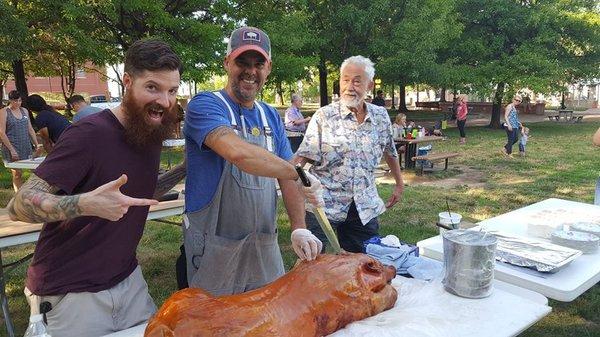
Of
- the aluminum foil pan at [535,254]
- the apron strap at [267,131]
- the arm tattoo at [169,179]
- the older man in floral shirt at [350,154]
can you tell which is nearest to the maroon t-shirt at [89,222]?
the arm tattoo at [169,179]

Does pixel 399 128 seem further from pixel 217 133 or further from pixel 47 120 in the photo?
pixel 217 133

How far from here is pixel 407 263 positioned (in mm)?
2268

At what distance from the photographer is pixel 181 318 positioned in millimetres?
1394

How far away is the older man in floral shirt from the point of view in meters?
2.99

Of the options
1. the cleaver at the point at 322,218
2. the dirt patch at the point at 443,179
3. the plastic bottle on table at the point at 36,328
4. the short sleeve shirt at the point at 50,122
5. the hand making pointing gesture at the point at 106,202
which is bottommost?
the dirt patch at the point at 443,179

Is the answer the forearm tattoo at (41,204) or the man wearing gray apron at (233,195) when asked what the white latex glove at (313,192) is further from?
the forearm tattoo at (41,204)

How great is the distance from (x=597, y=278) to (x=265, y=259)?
1.58 metres

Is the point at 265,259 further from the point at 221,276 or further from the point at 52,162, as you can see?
the point at 52,162

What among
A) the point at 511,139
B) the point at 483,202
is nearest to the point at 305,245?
the point at 483,202

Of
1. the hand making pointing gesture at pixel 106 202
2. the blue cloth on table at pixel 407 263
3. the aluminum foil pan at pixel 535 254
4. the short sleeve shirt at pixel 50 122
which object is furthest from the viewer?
the short sleeve shirt at pixel 50 122

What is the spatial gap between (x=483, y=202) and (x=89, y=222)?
6384mm

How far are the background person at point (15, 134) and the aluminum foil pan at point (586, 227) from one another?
25.5ft

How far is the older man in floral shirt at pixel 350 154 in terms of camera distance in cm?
299

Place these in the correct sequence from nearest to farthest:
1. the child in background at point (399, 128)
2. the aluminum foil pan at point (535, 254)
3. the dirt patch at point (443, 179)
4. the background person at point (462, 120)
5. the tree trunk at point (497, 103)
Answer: the aluminum foil pan at point (535, 254), the dirt patch at point (443, 179), the child in background at point (399, 128), the background person at point (462, 120), the tree trunk at point (497, 103)
